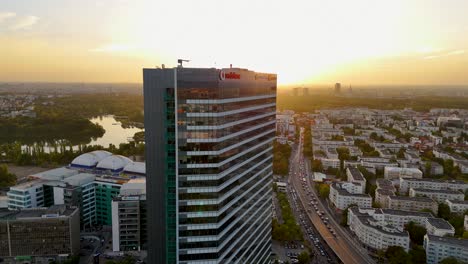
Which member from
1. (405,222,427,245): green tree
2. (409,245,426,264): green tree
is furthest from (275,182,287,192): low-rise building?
(409,245,426,264): green tree

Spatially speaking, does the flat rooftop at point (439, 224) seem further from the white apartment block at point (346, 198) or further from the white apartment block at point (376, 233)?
the white apartment block at point (346, 198)

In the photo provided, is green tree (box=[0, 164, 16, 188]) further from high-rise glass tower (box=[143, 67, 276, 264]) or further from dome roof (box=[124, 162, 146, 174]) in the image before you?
high-rise glass tower (box=[143, 67, 276, 264])

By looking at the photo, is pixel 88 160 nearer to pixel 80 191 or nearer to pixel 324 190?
pixel 80 191

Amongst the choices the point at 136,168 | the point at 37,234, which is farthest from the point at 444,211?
the point at 37,234

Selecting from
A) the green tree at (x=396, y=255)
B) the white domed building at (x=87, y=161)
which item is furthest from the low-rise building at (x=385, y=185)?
the white domed building at (x=87, y=161)

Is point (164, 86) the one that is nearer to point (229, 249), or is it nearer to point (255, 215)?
point (229, 249)
